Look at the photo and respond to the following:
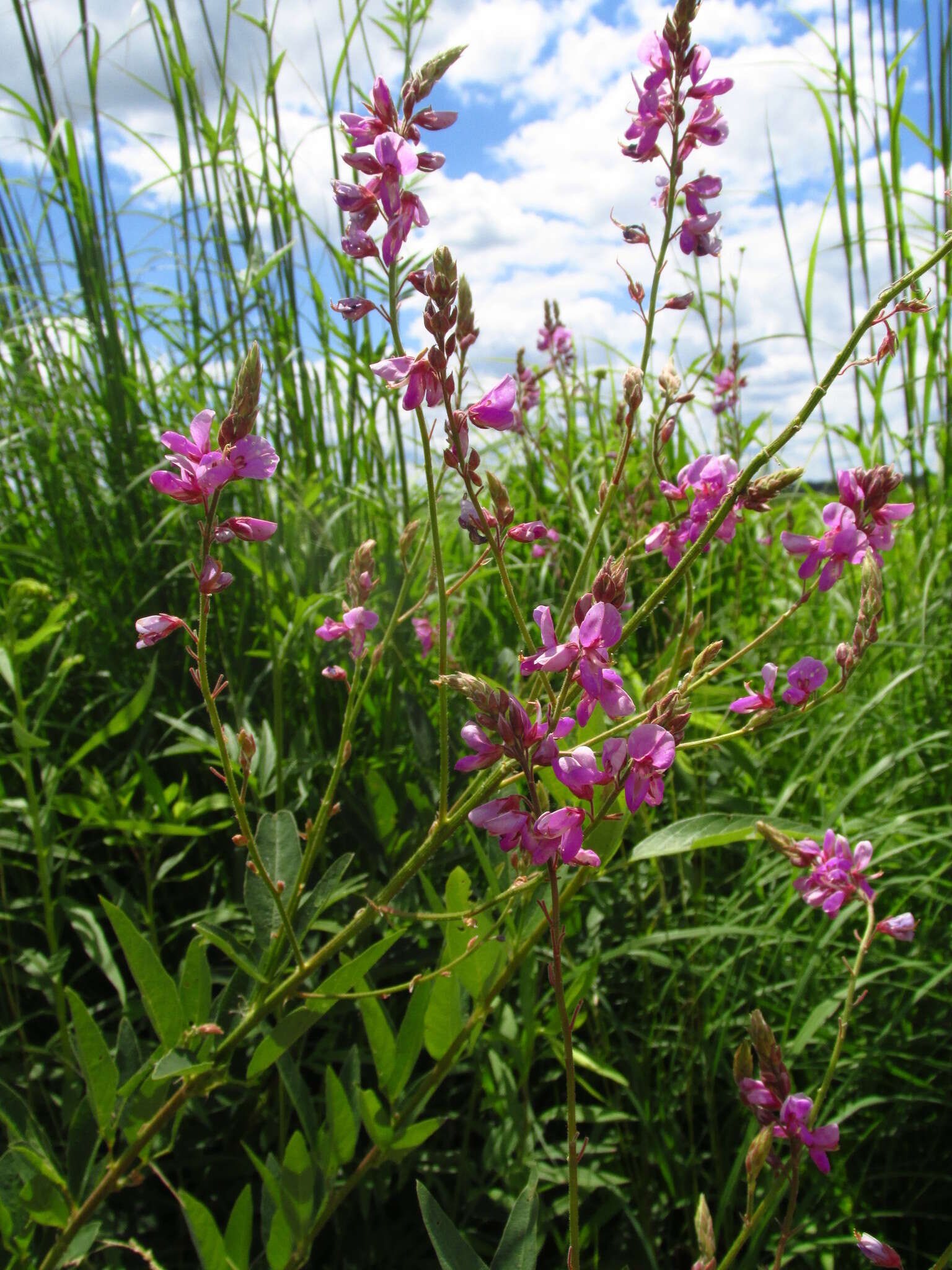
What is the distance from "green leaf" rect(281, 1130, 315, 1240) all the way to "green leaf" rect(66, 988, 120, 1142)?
23 cm

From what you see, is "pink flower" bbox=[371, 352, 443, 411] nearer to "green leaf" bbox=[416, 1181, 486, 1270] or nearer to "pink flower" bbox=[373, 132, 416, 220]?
"pink flower" bbox=[373, 132, 416, 220]

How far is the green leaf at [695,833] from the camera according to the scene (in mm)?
1081

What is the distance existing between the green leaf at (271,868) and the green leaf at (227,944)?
0.17 ft

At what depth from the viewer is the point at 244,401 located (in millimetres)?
863

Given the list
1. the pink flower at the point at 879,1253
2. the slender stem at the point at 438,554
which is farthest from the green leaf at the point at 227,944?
the pink flower at the point at 879,1253

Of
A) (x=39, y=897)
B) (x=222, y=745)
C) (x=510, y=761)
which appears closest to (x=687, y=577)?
(x=510, y=761)

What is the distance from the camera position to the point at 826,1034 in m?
1.73

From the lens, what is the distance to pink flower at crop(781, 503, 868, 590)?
1059 mm

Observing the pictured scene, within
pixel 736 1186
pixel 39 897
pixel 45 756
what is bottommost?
pixel 736 1186

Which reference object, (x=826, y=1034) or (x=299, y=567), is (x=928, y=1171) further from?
(x=299, y=567)

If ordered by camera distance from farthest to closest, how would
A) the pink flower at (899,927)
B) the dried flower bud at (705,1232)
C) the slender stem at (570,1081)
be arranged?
the pink flower at (899,927), the dried flower bud at (705,1232), the slender stem at (570,1081)

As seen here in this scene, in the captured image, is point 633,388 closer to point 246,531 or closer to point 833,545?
point 833,545

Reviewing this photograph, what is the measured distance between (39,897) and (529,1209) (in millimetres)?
1313

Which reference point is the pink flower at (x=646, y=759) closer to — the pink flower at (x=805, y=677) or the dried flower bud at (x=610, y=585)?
the dried flower bud at (x=610, y=585)
